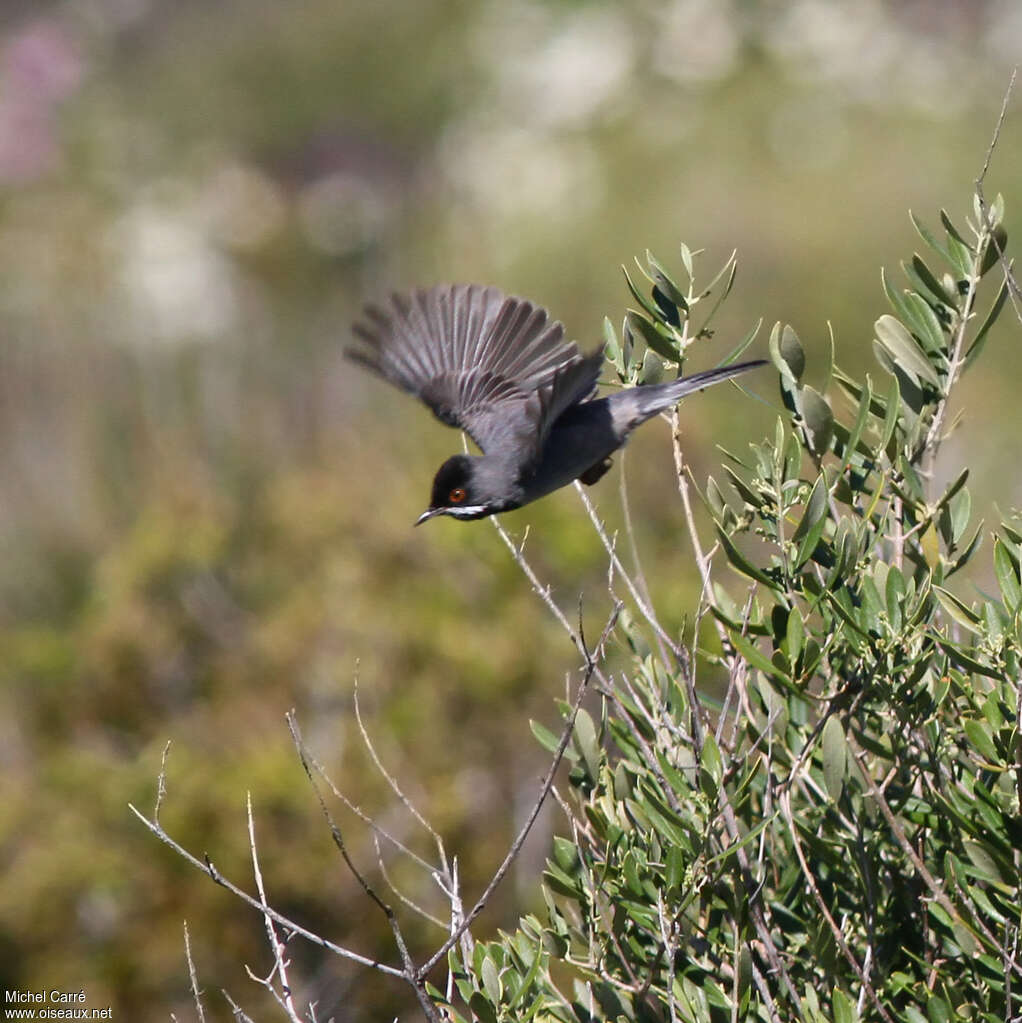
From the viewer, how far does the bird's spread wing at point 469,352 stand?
392 cm

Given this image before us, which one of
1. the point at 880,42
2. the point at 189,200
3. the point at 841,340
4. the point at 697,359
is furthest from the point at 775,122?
the point at 697,359

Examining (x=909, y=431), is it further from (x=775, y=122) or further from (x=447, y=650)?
Answer: (x=775, y=122)

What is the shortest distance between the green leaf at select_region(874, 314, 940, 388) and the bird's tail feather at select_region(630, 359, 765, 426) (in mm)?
778

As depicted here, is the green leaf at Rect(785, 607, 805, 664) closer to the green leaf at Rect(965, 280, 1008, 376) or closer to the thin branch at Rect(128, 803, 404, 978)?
the green leaf at Rect(965, 280, 1008, 376)

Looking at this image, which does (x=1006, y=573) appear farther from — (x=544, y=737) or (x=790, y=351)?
(x=544, y=737)

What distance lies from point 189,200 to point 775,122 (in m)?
7.10

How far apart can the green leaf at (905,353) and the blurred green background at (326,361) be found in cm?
279

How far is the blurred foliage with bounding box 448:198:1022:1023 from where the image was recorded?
2.20m

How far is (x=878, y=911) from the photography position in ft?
7.97

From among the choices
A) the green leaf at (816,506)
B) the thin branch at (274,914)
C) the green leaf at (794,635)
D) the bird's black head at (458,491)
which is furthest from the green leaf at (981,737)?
the bird's black head at (458,491)

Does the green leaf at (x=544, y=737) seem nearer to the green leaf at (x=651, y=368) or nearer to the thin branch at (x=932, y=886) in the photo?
the thin branch at (x=932, y=886)

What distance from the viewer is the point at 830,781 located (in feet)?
7.19

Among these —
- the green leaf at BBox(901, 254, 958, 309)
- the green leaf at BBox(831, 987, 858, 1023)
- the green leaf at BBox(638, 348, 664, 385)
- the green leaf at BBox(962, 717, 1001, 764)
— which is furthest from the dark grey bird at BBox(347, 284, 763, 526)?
the green leaf at BBox(831, 987, 858, 1023)

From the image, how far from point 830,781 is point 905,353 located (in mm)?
779
